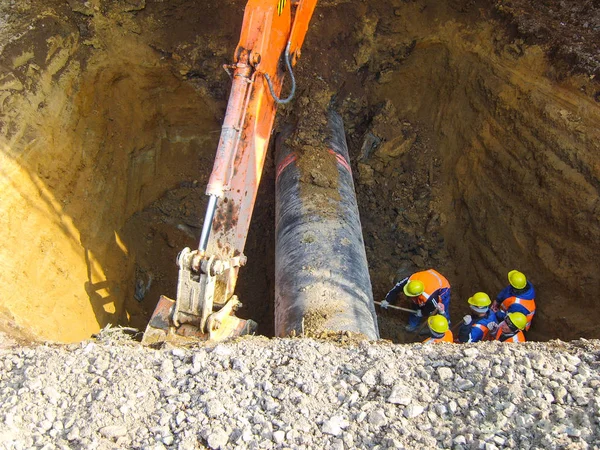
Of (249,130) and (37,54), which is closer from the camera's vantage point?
(249,130)

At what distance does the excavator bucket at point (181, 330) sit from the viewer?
4484mm

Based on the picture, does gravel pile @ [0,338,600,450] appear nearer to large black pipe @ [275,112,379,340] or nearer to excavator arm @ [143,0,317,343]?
excavator arm @ [143,0,317,343]

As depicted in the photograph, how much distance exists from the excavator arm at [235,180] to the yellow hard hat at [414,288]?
8.00 feet

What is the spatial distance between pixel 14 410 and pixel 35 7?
512cm

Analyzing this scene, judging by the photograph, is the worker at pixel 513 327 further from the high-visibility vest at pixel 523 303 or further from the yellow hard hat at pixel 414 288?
the yellow hard hat at pixel 414 288

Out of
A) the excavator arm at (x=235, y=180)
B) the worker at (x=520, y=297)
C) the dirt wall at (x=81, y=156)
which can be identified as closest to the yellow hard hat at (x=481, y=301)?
the worker at (x=520, y=297)

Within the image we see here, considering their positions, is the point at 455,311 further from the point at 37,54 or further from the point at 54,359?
the point at 37,54

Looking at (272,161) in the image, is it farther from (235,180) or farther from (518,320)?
(518,320)

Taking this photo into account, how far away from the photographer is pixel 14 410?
3486mm

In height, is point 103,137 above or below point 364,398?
above

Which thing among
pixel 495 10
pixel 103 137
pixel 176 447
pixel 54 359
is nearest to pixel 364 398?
pixel 176 447

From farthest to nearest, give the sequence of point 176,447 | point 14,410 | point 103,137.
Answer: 1. point 103,137
2. point 14,410
3. point 176,447

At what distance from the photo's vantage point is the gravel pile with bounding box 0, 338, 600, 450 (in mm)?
3221

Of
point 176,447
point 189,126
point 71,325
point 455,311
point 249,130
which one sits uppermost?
point 249,130
